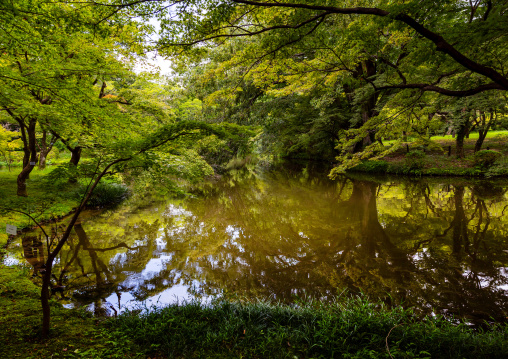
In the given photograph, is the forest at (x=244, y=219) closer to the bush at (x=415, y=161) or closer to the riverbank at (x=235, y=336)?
the riverbank at (x=235, y=336)

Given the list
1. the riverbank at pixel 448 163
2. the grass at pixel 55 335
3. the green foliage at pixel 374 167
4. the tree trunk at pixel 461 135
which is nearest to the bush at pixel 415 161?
the riverbank at pixel 448 163

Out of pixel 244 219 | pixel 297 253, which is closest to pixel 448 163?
pixel 244 219

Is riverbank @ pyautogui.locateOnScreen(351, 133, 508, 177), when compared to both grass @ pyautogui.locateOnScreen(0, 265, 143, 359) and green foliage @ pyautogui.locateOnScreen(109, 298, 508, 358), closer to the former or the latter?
green foliage @ pyautogui.locateOnScreen(109, 298, 508, 358)

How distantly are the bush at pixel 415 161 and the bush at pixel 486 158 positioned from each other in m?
2.62

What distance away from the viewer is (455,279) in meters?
4.43

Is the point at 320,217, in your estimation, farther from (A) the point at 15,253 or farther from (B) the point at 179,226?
(A) the point at 15,253

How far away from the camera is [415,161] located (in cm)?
1555

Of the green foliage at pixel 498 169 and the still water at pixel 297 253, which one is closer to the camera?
the still water at pixel 297 253

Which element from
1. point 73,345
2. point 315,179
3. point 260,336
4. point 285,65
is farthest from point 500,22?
point 315,179

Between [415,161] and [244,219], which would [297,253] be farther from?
[415,161]

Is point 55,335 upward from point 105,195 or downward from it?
downward

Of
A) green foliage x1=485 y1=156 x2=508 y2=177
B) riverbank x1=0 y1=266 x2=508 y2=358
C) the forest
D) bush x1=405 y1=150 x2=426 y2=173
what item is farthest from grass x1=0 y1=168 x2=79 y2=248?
green foliage x1=485 y1=156 x2=508 y2=177

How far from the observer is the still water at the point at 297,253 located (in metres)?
4.20

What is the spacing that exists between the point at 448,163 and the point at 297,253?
14.9m
